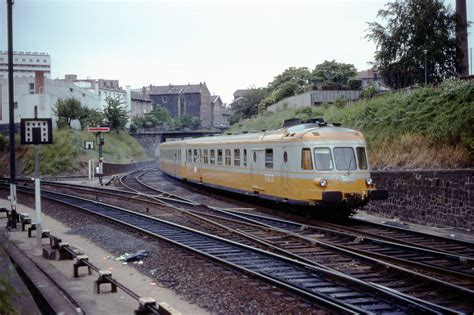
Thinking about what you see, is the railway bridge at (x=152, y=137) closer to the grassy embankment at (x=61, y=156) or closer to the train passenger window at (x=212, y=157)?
the grassy embankment at (x=61, y=156)

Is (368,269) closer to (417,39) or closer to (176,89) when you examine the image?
(417,39)

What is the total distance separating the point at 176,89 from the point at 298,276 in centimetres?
11153

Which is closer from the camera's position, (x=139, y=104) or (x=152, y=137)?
(x=152, y=137)

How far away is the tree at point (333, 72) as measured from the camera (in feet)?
177

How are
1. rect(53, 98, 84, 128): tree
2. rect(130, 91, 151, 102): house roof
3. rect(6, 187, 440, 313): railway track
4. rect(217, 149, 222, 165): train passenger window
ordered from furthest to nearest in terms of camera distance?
rect(130, 91, 151, 102): house roof < rect(53, 98, 84, 128): tree < rect(217, 149, 222, 165): train passenger window < rect(6, 187, 440, 313): railway track

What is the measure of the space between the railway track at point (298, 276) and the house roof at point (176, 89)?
10157 cm

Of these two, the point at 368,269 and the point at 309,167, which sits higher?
the point at 309,167

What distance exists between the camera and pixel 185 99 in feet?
383

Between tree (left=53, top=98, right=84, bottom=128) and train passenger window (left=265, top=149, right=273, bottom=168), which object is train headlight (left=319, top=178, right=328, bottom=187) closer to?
train passenger window (left=265, top=149, right=273, bottom=168)

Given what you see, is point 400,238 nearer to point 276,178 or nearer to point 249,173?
point 276,178

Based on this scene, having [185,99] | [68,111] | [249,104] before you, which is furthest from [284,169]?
[185,99]

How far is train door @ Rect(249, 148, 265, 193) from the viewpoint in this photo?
1924 centimetres

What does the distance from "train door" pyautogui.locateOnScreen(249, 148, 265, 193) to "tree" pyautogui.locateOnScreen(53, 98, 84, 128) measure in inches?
1648

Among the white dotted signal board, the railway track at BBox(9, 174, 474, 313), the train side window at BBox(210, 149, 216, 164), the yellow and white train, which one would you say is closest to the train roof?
the yellow and white train
